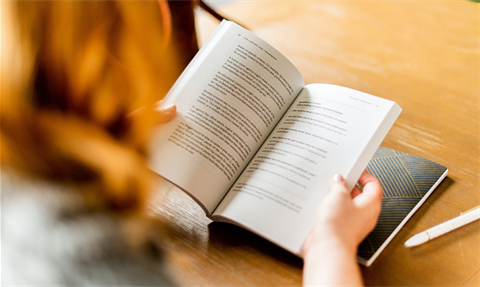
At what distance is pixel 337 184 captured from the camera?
1.63 ft

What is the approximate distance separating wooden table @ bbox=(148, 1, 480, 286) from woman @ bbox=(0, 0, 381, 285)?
65 mm

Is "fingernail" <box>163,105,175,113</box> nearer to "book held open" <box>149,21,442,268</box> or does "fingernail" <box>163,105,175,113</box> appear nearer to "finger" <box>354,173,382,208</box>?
"book held open" <box>149,21,442,268</box>

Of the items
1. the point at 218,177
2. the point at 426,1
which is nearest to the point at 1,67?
the point at 218,177

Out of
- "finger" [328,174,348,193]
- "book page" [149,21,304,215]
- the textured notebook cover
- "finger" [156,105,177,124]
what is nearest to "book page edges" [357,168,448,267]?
the textured notebook cover

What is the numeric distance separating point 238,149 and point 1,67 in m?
0.36

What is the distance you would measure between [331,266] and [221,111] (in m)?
0.31

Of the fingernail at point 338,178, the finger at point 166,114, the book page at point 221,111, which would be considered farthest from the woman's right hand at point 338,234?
the finger at point 166,114

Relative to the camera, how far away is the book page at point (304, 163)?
508 millimetres

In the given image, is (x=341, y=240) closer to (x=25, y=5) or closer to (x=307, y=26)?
(x=25, y=5)

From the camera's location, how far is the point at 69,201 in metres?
0.56

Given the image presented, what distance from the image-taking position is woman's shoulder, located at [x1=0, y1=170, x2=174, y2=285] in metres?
0.47

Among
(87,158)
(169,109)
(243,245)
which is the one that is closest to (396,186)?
(243,245)

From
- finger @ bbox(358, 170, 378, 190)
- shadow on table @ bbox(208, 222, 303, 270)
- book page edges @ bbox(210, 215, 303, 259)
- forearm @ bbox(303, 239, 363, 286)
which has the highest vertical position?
finger @ bbox(358, 170, 378, 190)

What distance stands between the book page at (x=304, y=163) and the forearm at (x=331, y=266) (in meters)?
0.04
